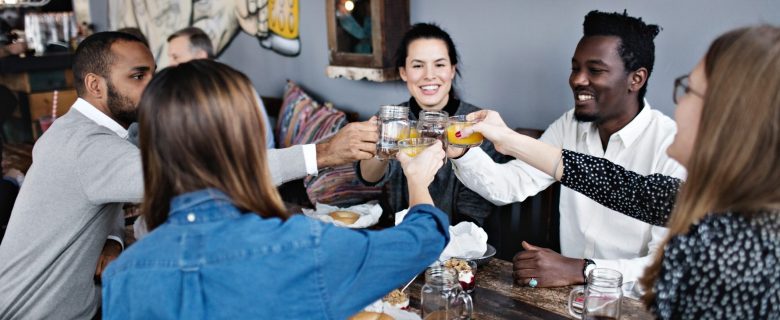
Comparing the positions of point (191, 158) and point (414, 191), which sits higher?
point (191, 158)

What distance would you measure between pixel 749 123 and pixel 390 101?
275cm

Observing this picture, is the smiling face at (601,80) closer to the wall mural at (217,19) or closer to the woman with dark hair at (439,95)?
the woman with dark hair at (439,95)

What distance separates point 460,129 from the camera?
197 cm

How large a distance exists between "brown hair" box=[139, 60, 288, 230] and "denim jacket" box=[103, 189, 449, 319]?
0.11 ft

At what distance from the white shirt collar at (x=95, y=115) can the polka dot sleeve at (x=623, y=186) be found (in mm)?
1459

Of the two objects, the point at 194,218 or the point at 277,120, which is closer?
the point at 194,218

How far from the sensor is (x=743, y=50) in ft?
3.50

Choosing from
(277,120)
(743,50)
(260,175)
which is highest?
(743,50)

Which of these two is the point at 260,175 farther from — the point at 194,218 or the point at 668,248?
Result: the point at 668,248

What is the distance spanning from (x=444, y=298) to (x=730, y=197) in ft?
2.33

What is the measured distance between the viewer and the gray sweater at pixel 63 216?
181 cm

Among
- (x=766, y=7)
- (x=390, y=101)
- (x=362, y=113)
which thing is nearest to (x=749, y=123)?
(x=766, y=7)

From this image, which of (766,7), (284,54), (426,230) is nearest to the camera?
(426,230)

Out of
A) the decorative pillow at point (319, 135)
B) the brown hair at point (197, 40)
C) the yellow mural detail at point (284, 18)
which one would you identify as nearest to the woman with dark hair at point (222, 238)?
the decorative pillow at point (319, 135)
